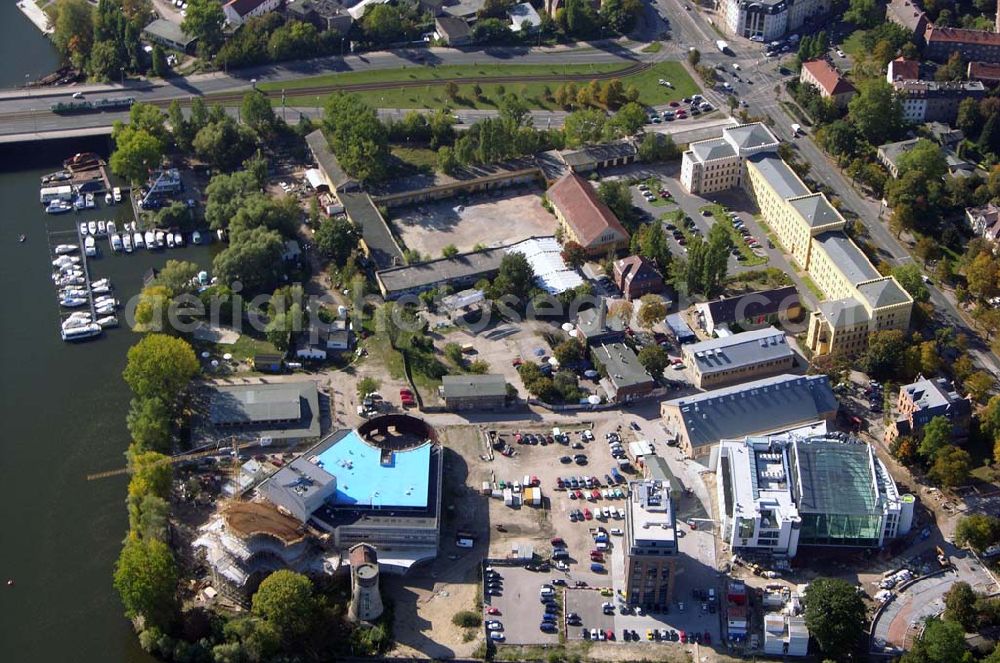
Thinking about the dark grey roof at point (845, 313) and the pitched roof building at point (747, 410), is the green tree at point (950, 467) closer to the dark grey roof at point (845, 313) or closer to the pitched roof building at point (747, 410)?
the pitched roof building at point (747, 410)

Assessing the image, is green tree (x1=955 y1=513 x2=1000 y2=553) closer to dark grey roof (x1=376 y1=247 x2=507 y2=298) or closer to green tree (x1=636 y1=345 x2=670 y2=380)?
green tree (x1=636 y1=345 x2=670 y2=380)

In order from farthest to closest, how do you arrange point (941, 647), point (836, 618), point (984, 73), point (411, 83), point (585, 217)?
point (411, 83) < point (984, 73) < point (585, 217) < point (836, 618) < point (941, 647)

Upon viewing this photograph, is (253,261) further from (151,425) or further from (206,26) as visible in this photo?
(206,26)

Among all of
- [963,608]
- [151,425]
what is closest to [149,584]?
[151,425]

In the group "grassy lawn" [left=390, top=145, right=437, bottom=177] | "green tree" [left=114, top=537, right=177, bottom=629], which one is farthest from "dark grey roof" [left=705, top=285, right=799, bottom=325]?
"green tree" [left=114, top=537, right=177, bottom=629]

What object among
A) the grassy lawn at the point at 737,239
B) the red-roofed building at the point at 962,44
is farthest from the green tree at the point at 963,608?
the red-roofed building at the point at 962,44

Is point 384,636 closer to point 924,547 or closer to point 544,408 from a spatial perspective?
point 544,408
